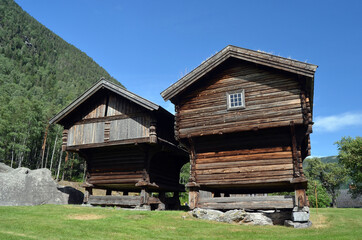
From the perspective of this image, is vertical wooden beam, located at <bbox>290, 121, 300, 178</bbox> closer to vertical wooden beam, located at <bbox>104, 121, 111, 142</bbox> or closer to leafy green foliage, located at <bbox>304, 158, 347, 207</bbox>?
vertical wooden beam, located at <bbox>104, 121, 111, 142</bbox>

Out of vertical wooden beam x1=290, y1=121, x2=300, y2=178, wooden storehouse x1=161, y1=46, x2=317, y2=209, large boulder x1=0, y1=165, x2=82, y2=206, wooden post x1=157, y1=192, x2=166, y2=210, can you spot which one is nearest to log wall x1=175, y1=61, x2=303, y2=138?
wooden storehouse x1=161, y1=46, x2=317, y2=209

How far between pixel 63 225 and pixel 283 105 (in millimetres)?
11476

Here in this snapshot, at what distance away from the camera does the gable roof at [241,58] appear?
1473cm

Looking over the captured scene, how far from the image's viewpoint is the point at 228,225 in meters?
13.4

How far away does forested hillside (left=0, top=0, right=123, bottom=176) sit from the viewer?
173ft

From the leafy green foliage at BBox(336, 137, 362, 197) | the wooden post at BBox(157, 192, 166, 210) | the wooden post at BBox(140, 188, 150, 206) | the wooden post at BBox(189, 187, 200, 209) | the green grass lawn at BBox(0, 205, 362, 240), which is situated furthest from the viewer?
the leafy green foliage at BBox(336, 137, 362, 197)

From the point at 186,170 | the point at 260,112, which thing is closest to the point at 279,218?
the point at 260,112

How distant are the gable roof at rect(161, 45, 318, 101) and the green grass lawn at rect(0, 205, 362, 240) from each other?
702 cm

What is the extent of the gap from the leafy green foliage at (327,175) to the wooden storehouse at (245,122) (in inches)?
2173

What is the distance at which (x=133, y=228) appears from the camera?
1204 centimetres

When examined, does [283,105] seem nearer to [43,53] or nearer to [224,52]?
[224,52]

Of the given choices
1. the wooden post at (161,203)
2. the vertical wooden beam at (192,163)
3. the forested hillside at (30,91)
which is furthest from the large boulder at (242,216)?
the forested hillside at (30,91)

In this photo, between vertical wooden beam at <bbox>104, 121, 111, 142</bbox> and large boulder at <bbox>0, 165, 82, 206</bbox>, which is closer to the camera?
large boulder at <bbox>0, 165, 82, 206</bbox>

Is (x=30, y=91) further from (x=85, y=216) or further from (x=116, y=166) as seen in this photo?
(x=85, y=216)
